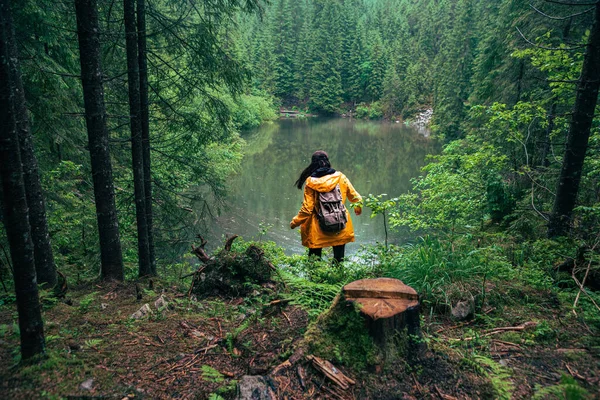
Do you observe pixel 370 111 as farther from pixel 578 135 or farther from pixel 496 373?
pixel 496 373

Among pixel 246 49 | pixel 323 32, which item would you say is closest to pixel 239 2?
pixel 246 49

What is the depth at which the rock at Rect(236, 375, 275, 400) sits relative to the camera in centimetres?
204

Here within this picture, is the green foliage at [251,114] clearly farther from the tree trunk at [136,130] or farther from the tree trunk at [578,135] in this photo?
the tree trunk at [578,135]

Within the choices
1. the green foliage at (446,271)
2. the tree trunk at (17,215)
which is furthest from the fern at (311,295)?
the tree trunk at (17,215)

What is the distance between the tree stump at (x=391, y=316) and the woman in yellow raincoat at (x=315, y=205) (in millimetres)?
2217

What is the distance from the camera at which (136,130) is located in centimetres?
543

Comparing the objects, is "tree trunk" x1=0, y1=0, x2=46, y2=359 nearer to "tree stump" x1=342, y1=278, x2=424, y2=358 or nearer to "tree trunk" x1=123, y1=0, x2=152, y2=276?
"tree stump" x1=342, y1=278, x2=424, y2=358

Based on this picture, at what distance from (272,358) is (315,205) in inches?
96.7

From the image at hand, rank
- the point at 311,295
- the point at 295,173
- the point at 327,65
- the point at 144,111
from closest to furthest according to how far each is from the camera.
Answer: the point at 311,295 → the point at 144,111 → the point at 295,173 → the point at 327,65

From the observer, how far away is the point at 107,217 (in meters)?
4.64

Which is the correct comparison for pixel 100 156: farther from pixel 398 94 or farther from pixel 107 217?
pixel 398 94

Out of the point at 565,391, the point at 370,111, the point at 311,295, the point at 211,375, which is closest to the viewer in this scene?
the point at 565,391

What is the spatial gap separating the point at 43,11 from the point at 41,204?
10.7 ft

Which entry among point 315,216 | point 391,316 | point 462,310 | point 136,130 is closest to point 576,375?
point 462,310
